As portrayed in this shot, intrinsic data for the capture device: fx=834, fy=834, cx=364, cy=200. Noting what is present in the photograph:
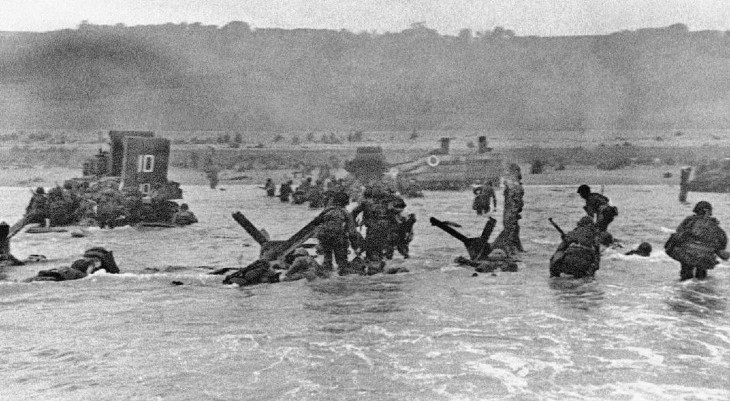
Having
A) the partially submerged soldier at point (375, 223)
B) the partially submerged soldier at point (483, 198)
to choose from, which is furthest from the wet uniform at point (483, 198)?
the partially submerged soldier at point (375, 223)

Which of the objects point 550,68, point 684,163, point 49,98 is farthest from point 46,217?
point 550,68

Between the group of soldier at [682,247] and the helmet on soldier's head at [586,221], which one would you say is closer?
the group of soldier at [682,247]

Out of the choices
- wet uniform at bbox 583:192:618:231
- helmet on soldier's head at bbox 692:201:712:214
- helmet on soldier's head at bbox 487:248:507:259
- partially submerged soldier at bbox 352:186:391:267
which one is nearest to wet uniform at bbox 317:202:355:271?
partially submerged soldier at bbox 352:186:391:267

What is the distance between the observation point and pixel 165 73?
86.6 metres

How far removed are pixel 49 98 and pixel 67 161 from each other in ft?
97.7

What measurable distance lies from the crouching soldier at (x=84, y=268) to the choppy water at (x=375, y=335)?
1.14 feet

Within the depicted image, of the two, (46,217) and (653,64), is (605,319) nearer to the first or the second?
(46,217)

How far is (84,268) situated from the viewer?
16.5m

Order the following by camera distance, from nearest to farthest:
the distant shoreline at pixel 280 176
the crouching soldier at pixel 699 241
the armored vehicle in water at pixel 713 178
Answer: the crouching soldier at pixel 699 241 → the armored vehicle in water at pixel 713 178 → the distant shoreline at pixel 280 176

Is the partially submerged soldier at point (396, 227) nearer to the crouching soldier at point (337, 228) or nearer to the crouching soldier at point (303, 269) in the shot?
the crouching soldier at point (337, 228)

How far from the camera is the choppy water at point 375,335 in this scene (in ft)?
30.0

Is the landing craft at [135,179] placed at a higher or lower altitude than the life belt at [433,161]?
lower

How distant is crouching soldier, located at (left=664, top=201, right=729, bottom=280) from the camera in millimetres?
14242

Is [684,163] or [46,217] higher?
[684,163]
